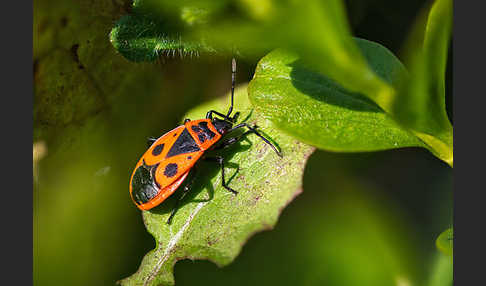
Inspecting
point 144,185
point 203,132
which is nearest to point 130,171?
point 144,185

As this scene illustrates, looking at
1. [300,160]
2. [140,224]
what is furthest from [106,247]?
[300,160]

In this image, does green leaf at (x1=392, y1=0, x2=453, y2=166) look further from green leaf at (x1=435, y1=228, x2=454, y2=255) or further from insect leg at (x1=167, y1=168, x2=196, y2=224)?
insect leg at (x1=167, y1=168, x2=196, y2=224)

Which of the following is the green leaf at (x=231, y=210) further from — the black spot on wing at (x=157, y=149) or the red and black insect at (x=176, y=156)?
the black spot on wing at (x=157, y=149)

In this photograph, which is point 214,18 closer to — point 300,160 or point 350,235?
point 300,160

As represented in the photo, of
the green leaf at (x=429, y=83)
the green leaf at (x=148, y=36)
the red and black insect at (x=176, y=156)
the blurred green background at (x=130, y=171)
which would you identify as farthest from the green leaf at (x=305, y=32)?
the red and black insect at (x=176, y=156)

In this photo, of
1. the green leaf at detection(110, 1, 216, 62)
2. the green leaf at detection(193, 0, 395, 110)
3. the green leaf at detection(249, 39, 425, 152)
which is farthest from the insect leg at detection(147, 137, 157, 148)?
the green leaf at detection(193, 0, 395, 110)

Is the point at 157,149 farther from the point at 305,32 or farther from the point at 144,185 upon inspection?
the point at 305,32
